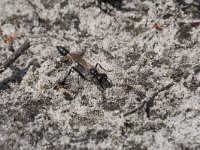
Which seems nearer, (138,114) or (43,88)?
(138,114)

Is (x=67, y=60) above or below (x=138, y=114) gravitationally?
above

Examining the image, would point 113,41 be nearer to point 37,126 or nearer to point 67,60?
point 67,60

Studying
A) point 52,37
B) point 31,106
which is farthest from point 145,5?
point 31,106

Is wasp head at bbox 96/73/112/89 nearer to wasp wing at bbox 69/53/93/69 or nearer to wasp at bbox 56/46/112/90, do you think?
wasp at bbox 56/46/112/90

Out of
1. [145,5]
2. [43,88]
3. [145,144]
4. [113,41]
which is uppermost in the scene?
[145,5]

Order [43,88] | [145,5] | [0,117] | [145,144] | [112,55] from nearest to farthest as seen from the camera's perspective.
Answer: [145,144], [0,117], [43,88], [112,55], [145,5]

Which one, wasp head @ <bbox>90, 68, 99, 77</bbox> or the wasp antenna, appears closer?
wasp head @ <bbox>90, 68, 99, 77</bbox>

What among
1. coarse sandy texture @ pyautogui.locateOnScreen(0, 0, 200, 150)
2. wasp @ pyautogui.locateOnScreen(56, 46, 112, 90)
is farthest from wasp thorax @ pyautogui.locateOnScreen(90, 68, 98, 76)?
coarse sandy texture @ pyautogui.locateOnScreen(0, 0, 200, 150)
